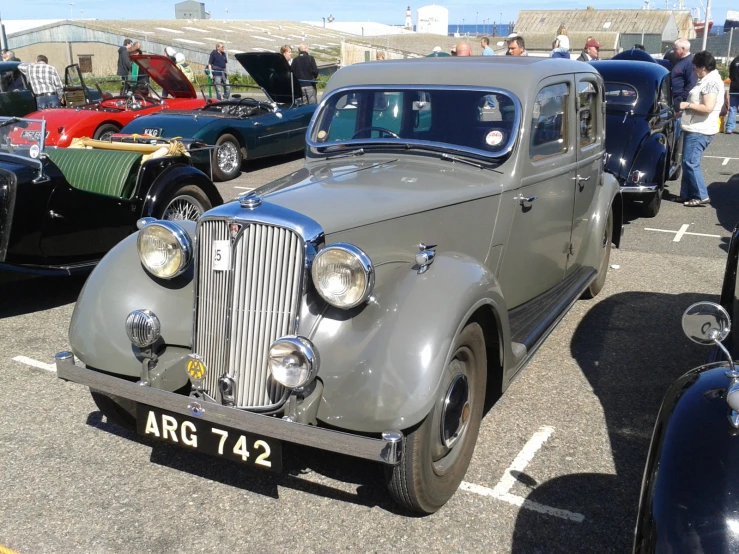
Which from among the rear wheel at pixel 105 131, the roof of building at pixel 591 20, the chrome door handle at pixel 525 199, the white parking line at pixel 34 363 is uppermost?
the roof of building at pixel 591 20

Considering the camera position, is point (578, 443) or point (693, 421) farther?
point (578, 443)

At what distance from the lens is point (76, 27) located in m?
35.5

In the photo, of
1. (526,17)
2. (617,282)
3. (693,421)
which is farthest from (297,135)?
(526,17)

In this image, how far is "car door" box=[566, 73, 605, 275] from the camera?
4660 mm

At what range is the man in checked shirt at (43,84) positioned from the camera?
1246 cm

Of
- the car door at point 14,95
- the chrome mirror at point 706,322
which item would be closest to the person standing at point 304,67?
the car door at point 14,95

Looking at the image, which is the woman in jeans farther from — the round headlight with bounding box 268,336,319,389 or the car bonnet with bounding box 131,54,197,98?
the car bonnet with bounding box 131,54,197,98

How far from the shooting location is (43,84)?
12625 millimetres

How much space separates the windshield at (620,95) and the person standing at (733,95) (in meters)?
5.75

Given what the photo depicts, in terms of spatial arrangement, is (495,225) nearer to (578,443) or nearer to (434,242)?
(434,242)

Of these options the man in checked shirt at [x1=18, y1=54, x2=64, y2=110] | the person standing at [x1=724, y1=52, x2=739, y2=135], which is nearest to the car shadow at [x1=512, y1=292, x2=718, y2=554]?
the person standing at [x1=724, y1=52, x2=739, y2=135]

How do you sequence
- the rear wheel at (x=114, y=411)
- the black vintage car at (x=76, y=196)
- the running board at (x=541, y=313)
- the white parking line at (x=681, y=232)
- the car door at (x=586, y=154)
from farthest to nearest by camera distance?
the white parking line at (x=681, y=232)
the black vintage car at (x=76, y=196)
the car door at (x=586, y=154)
the running board at (x=541, y=313)
the rear wheel at (x=114, y=411)

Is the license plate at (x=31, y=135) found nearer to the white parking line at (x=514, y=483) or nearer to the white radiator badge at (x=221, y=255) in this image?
the white radiator badge at (x=221, y=255)

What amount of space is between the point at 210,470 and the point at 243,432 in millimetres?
700
